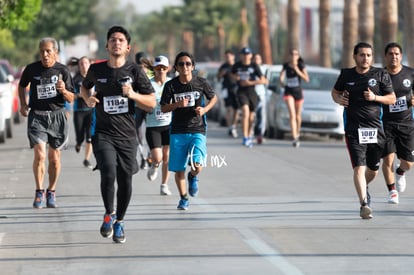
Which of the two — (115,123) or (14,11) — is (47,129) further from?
(14,11)

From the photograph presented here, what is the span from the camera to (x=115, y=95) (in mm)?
10883

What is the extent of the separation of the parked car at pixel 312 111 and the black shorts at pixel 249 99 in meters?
1.26

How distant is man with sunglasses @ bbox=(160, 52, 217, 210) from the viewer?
13.4 meters

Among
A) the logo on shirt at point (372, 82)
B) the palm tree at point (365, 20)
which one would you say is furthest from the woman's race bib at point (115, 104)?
the palm tree at point (365, 20)

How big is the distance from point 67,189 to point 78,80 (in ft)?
13.7

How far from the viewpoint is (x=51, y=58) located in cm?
1412

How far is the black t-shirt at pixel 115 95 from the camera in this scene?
1086 centimetres

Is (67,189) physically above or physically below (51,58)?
below

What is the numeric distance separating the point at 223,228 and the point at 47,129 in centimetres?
302

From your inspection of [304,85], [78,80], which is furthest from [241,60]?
[78,80]

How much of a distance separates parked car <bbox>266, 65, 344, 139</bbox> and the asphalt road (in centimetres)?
Answer: 658

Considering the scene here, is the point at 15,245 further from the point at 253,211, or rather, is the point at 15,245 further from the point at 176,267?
the point at 253,211

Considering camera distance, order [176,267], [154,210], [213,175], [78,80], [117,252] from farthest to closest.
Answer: [78,80] → [213,175] → [154,210] → [117,252] → [176,267]

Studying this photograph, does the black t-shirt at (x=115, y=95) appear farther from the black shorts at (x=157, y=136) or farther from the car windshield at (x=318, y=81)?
the car windshield at (x=318, y=81)
